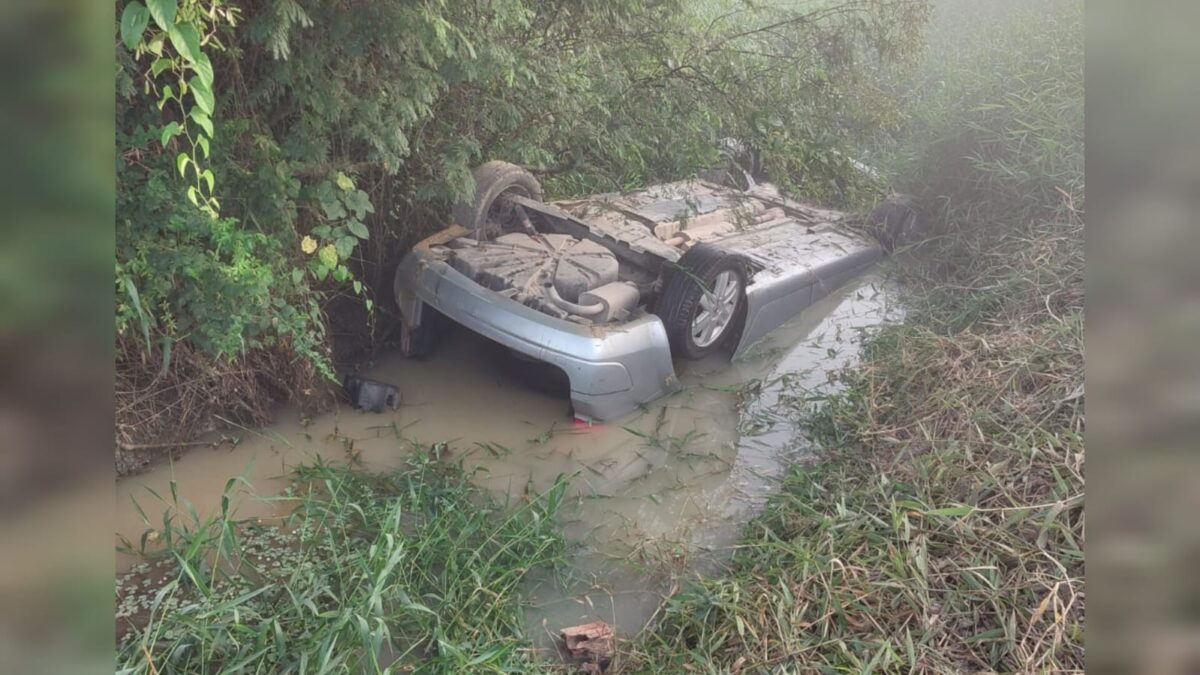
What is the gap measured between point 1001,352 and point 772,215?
7.87ft

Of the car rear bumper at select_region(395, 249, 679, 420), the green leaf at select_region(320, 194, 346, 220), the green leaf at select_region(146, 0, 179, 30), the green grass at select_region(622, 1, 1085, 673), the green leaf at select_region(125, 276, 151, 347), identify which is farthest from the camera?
the car rear bumper at select_region(395, 249, 679, 420)

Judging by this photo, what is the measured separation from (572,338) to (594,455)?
53 cm

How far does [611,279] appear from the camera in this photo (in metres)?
4.47

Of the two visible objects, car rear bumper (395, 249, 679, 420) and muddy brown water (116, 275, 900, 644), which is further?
car rear bumper (395, 249, 679, 420)

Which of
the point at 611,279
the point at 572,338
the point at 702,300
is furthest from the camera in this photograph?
the point at 702,300

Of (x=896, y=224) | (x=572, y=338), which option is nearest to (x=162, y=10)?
(x=572, y=338)

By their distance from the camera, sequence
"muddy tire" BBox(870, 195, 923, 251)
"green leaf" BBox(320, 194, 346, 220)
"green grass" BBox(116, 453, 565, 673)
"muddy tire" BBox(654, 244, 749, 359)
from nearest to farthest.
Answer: "green grass" BBox(116, 453, 565, 673) → "green leaf" BBox(320, 194, 346, 220) → "muddy tire" BBox(654, 244, 749, 359) → "muddy tire" BBox(870, 195, 923, 251)

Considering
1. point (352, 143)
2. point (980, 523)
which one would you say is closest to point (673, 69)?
point (352, 143)

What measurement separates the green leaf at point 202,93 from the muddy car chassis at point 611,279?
1.98 metres

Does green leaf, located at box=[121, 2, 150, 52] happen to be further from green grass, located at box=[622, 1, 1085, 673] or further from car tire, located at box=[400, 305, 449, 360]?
car tire, located at box=[400, 305, 449, 360]

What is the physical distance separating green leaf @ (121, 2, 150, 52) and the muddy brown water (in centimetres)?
193

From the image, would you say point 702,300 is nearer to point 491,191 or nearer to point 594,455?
point 594,455

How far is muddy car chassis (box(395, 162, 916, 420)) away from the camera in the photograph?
4.05 m

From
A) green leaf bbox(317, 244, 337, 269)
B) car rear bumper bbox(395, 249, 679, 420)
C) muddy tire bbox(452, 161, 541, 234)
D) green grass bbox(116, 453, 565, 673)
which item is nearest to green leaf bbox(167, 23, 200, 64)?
green grass bbox(116, 453, 565, 673)
